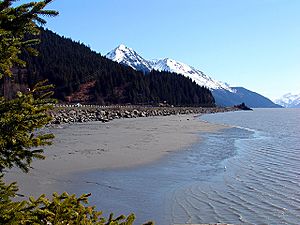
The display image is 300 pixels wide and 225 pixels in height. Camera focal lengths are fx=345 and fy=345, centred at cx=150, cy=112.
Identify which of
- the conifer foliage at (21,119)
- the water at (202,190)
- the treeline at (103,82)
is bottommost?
the water at (202,190)

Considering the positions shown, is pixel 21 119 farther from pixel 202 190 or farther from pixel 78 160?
pixel 78 160

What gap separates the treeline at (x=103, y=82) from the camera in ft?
345

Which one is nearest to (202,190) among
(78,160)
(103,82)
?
(78,160)

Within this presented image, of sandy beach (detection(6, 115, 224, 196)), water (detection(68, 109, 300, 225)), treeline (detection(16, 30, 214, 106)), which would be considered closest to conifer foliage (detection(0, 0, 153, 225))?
water (detection(68, 109, 300, 225))

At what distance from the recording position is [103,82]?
111 m

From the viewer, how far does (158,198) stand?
11.8 meters

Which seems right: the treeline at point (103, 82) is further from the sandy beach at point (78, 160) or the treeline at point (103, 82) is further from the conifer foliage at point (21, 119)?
the conifer foliage at point (21, 119)

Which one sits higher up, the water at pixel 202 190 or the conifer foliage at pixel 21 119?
the conifer foliage at pixel 21 119

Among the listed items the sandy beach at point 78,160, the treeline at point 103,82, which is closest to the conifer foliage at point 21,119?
the sandy beach at point 78,160

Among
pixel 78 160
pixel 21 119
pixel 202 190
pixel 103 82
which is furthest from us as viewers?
pixel 103 82

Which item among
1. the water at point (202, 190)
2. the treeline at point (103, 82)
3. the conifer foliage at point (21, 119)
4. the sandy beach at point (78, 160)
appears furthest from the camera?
the treeline at point (103, 82)

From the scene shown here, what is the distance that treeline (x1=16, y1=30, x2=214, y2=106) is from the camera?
105 m

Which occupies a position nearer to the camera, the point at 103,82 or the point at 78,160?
the point at 78,160

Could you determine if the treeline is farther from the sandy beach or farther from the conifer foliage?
the conifer foliage
